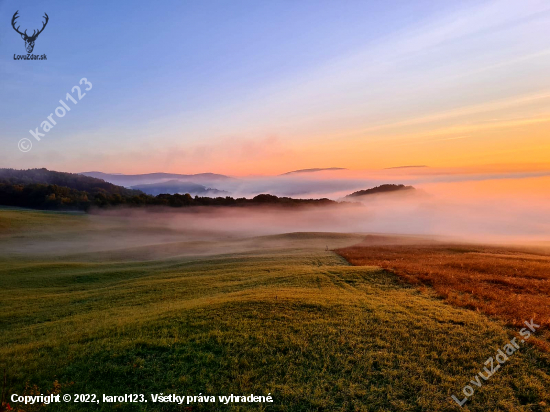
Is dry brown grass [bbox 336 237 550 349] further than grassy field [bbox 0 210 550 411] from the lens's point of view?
Yes

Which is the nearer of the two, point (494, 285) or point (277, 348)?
point (277, 348)

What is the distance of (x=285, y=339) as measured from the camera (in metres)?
11.0

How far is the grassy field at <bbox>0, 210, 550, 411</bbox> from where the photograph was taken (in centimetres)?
830

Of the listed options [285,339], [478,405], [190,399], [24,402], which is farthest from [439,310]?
[24,402]

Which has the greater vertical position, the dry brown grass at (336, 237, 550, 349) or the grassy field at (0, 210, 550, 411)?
the dry brown grass at (336, 237, 550, 349)

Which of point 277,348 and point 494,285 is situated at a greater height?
point 494,285

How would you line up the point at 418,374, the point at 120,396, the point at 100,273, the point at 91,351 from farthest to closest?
1. the point at 100,273
2. the point at 91,351
3. the point at 418,374
4. the point at 120,396

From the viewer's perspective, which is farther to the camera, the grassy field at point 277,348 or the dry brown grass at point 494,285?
the dry brown grass at point 494,285

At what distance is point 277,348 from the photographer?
1046 cm

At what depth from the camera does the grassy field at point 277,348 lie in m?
8.30

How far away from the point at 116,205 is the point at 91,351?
124 metres

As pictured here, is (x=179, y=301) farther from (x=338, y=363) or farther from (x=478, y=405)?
(x=478, y=405)

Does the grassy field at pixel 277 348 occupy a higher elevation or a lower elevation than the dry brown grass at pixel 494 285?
lower

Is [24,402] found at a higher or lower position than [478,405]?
lower
